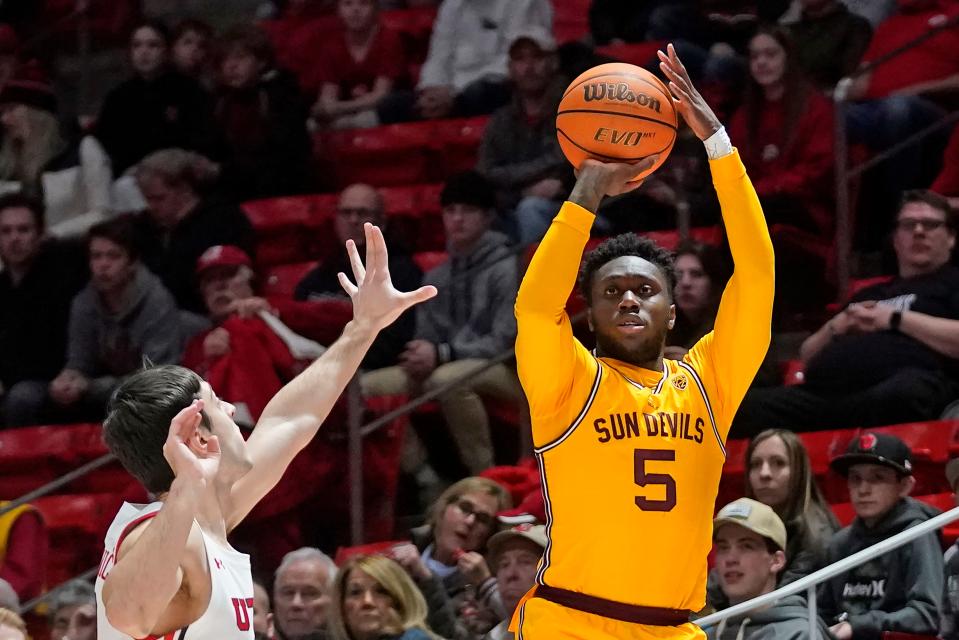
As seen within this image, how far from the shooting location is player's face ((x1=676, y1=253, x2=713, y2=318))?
7.75 m

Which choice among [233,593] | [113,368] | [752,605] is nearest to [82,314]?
[113,368]

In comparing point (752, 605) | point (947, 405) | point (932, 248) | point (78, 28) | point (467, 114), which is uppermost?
point (78, 28)

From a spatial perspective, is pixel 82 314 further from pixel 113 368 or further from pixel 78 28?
pixel 78 28

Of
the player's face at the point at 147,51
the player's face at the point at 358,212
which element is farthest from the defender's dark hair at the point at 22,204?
the player's face at the point at 358,212

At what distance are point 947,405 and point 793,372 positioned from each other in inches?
30.5

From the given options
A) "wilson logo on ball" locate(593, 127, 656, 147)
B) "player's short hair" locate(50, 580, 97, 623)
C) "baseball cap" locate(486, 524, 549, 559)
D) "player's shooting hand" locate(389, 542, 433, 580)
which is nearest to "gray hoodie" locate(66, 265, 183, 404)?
"player's short hair" locate(50, 580, 97, 623)

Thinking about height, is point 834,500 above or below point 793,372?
below

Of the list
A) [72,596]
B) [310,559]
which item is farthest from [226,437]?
[72,596]

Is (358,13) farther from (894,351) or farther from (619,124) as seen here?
(619,124)

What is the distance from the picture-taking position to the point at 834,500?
7773 millimetres

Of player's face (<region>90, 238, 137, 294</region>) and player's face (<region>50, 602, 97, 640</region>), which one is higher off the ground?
player's face (<region>90, 238, 137, 294</region>)

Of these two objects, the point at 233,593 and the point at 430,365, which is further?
the point at 430,365

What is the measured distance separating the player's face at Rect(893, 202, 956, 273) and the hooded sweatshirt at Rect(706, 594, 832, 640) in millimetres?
2015

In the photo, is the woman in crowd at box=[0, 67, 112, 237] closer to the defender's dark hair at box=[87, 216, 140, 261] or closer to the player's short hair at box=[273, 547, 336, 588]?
the defender's dark hair at box=[87, 216, 140, 261]
